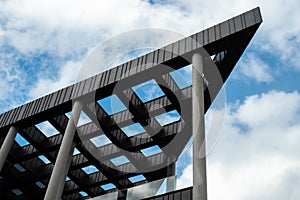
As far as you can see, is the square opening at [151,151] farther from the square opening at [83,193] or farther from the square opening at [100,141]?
the square opening at [83,193]

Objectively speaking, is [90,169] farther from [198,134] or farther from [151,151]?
[198,134]

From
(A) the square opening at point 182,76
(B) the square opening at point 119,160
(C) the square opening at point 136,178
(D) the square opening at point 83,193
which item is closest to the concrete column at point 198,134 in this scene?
(A) the square opening at point 182,76

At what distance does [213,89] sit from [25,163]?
16.4 metres

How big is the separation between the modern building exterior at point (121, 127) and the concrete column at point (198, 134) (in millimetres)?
46

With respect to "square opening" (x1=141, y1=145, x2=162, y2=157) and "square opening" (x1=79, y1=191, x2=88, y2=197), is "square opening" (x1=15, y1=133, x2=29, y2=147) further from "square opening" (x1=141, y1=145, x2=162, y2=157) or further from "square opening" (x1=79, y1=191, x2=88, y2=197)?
"square opening" (x1=141, y1=145, x2=162, y2=157)

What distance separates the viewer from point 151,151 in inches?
1034

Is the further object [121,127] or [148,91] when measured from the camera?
[121,127]

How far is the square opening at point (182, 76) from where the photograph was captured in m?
20.0

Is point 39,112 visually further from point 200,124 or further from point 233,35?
point 233,35

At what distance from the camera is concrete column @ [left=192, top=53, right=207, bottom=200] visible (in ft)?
45.1

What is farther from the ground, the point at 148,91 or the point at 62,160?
the point at 148,91

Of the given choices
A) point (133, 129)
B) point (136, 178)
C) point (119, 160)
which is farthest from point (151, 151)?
point (136, 178)

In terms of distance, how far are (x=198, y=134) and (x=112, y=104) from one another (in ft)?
26.7

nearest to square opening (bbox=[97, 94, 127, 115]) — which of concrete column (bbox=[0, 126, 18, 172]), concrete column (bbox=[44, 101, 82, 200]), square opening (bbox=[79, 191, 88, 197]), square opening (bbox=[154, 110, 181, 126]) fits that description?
concrete column (bbox=[44, 101, 82, 200])
